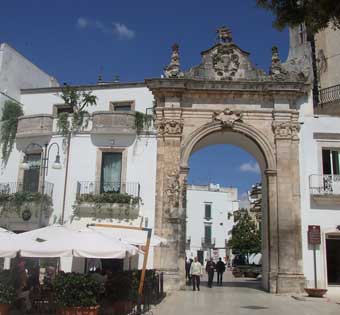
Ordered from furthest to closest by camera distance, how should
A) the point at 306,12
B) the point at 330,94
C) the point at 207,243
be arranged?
the point at 207,243, the point at 330,94, the point at 306,12

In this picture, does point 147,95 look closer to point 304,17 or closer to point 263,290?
point 263,290

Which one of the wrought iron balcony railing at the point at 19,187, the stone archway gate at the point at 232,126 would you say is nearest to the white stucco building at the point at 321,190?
the stone archway gate at the point at 232,126

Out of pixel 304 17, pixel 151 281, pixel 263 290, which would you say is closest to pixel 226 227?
pixel 263 290

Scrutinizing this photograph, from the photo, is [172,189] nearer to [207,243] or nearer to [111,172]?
[111,172]

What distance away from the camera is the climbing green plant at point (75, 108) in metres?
21.8

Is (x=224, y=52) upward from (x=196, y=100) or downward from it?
upward

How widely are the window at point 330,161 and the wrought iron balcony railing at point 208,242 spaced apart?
37.2m

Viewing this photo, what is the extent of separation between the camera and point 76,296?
11.1 meters

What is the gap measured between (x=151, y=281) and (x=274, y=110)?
10042 mm

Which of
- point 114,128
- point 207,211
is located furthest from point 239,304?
point 207,211

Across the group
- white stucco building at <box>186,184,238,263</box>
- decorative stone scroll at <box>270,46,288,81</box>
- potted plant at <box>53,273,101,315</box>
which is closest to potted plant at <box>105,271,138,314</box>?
potted plant at <box>53,273,101,315</box>

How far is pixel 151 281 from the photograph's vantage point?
15.1 m

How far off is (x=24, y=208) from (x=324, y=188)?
41.5ft

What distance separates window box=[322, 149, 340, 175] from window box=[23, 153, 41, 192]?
1259cm
